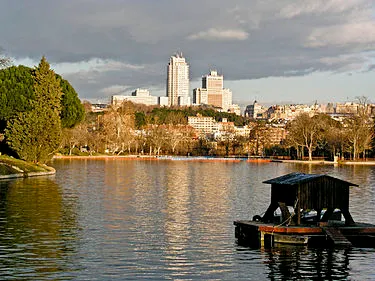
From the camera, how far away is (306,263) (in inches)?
853

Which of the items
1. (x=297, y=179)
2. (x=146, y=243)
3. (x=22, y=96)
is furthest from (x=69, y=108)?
(x=297, y=179)

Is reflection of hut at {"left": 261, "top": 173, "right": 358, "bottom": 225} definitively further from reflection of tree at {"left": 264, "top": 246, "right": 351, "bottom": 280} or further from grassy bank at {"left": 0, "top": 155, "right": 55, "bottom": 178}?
grassy bank at {"left": 0, "top": 155, "right": 55, "bottom": 178}

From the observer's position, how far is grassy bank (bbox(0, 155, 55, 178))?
200ft

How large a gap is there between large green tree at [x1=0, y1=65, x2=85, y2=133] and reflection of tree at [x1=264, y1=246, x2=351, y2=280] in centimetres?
5949

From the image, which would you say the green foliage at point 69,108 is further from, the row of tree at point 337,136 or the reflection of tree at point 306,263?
the reflection of tree at point 306,263

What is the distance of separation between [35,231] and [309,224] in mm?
12732

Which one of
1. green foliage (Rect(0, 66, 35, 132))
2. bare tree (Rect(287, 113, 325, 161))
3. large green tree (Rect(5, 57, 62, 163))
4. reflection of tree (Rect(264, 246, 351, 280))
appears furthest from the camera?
bare tree (Rect(287, 113, 325, 161))

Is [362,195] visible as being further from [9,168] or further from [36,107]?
[36,107]

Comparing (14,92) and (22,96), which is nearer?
(22,96)

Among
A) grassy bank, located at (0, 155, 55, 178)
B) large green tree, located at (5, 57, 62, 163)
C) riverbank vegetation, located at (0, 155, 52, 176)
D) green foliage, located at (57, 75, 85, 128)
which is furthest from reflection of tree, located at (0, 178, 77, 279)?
green foliage, located at (57, 75, 85, 128)

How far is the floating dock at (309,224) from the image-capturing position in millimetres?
24719

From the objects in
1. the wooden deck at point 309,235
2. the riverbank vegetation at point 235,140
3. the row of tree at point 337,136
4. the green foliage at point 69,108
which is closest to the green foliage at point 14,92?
the green foliage at point 69,108

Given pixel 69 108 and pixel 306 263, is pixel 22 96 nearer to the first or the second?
pixel 69 108

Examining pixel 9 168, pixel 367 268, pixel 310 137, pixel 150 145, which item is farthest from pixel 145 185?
pixel 150 145
